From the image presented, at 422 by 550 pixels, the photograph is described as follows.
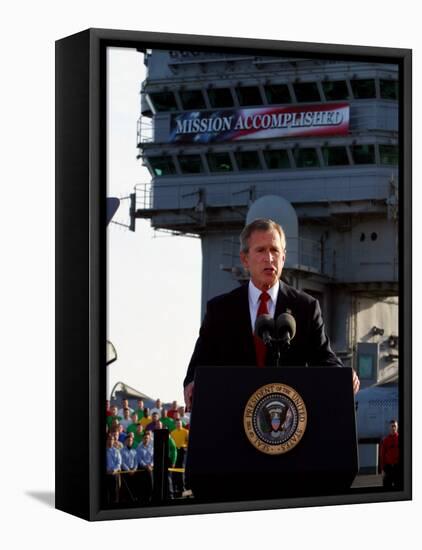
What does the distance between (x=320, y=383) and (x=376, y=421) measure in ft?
2.61

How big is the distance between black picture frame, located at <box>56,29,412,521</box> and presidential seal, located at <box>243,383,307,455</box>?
1.72ft

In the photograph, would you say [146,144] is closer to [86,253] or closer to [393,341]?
[86,253]

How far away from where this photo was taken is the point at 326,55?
17.6 m

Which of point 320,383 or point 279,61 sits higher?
point 279,61

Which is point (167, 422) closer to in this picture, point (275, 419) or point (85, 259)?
point (275, 419)

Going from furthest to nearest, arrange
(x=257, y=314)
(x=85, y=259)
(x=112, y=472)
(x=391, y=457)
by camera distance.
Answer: (x=391, y=457) < (x=257, y=314) < (x=112, y=472) < (x=85, y=259)

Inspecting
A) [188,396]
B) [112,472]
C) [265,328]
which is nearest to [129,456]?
[112,472]

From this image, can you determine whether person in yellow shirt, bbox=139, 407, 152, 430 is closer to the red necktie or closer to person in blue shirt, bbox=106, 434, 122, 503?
person in blue shirt, bbox=106, 434, 122, 503

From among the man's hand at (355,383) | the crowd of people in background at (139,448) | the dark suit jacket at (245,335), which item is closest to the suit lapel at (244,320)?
the dark suit jacket at (245,335)

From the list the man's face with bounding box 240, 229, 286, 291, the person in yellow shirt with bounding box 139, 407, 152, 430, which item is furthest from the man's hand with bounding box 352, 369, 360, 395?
the person in yellow shirt with bounding box 139, 407, 152, 430

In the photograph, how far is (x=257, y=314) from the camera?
17234 mm

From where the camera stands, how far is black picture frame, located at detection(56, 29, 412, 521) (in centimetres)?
1631

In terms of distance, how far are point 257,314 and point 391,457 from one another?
6.41 ft

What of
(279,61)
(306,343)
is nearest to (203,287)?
(306,343)
